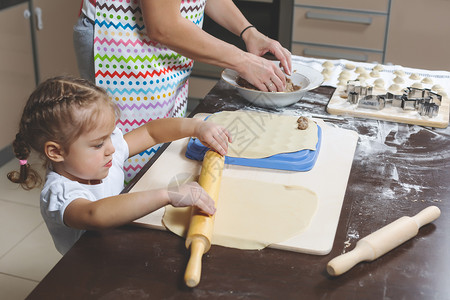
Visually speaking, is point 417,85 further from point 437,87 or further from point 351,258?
point 351,258

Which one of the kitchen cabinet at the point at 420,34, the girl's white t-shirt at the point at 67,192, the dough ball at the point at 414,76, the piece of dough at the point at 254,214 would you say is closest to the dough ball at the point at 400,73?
the dough ball at the point at 414,76

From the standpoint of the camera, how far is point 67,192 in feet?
3.27

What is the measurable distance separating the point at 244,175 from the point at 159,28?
420 millimetres

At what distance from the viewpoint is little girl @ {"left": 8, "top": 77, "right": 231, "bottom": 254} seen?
3.02 feet

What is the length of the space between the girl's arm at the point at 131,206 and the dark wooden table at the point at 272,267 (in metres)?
0.03

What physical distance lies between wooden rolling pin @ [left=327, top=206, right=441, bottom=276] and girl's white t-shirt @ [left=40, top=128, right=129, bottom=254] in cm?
48

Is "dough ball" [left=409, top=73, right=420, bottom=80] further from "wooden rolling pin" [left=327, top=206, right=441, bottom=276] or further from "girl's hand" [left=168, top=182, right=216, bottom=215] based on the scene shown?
"girl's hand" [left=168, top=182, right=216, bottom=215]

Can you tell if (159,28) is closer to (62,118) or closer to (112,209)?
(62,118)

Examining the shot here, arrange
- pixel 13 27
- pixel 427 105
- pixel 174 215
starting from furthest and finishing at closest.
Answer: pixel 13 27, pixel 427 105, pixel 174 215

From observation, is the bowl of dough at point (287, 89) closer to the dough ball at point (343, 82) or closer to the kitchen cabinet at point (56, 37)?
the dough ball at point (343, 82)

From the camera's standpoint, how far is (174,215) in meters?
0.97

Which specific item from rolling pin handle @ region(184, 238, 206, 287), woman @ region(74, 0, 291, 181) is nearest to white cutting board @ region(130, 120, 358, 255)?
rolling pin handle @ region(184, 238, 206, 287)

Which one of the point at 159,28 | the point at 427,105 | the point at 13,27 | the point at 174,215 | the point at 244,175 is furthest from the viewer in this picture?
the point at 13,27

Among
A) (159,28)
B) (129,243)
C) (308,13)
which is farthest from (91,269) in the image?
(308,13)
